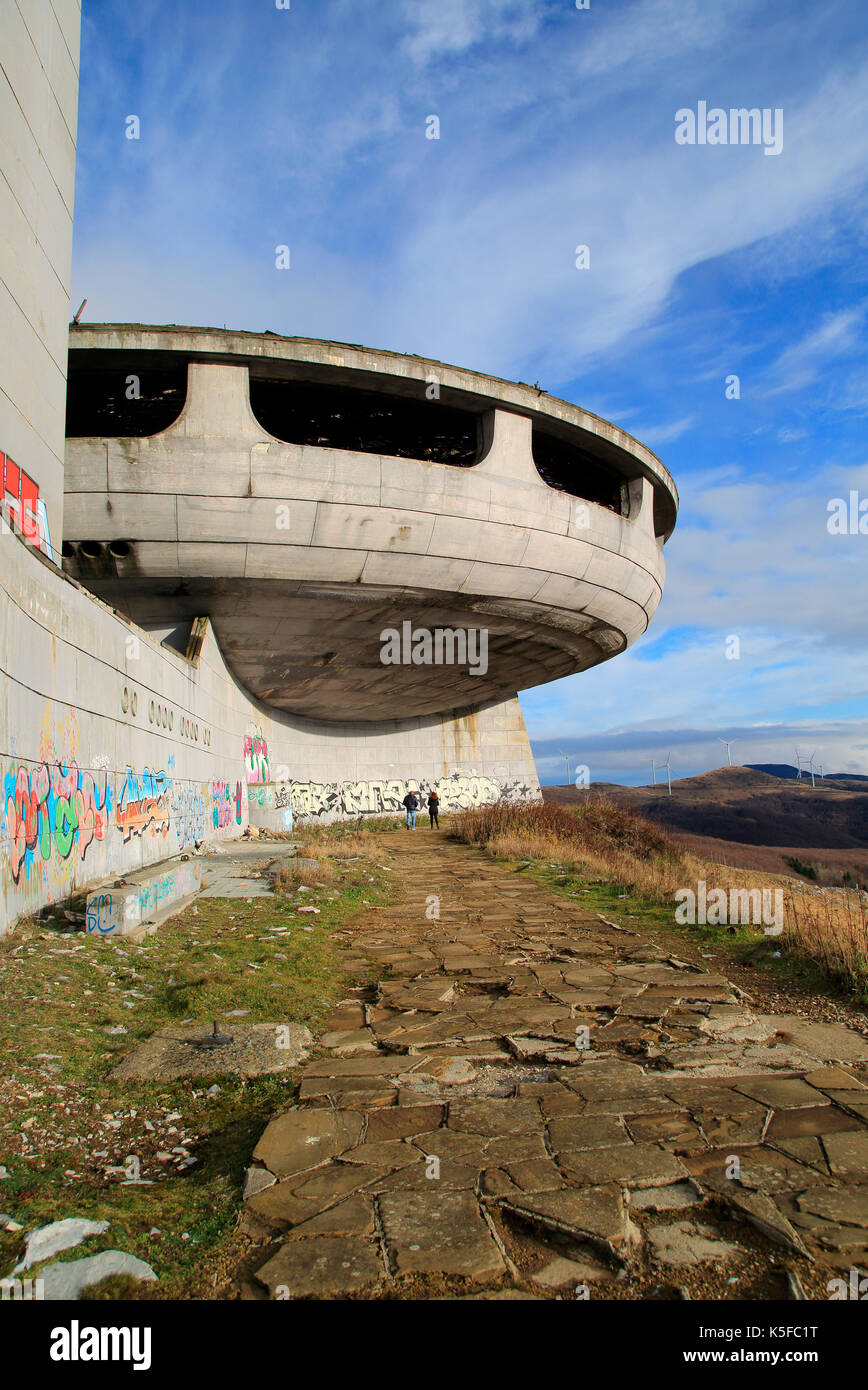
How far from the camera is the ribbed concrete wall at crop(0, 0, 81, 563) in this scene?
8836 mm

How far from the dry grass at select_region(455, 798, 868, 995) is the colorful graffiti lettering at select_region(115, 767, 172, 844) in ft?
23.0

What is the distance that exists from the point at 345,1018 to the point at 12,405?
315 inches

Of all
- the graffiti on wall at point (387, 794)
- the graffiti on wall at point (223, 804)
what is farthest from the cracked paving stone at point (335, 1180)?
the graffiti on wall at point (387, 794)

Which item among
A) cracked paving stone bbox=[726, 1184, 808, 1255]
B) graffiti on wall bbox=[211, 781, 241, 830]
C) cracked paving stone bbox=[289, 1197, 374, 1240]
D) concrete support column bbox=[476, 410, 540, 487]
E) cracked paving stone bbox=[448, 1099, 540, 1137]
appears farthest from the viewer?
graffiti on wall bbox=[211, 781, 241, 830]

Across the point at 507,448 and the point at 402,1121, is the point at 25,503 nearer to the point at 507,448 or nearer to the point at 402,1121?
the point at 402,1121

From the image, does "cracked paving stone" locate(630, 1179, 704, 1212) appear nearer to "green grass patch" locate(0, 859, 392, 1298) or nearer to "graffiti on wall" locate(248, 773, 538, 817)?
"green grass patch" locate(0, 859, 392, 1298)

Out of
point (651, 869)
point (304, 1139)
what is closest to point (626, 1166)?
point (304, 1139)

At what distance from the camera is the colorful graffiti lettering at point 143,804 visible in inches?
410

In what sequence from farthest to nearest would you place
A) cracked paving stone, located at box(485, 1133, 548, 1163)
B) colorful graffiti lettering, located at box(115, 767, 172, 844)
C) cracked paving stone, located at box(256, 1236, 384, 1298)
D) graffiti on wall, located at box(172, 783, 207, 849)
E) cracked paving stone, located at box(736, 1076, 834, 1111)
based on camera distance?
graffiti on wall, located at box(172, 783, 207, 849)
colorful graffiti lettering, located at box(115, 767, 172, 844)
cracked paving stone, located at box(736, 1076, 834, 1111)
cracked paving stone, located at box(485, 1133, 548, 1163)
cracked paving stone, located at box(256, 1236, 384, 1298)

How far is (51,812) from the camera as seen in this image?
7629 mm

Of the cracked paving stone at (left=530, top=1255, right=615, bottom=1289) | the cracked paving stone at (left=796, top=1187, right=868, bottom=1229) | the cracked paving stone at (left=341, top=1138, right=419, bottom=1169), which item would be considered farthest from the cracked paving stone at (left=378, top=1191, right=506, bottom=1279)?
the cracked paving stone at (left=796, top=1187, right=868, bottom=1229)

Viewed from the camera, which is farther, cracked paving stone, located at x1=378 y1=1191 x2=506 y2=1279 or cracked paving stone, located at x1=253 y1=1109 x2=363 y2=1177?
cracked paving stone, located at x1=253 y1=1109 x2=363 y2=1177

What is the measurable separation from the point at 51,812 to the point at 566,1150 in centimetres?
Answer: 624
